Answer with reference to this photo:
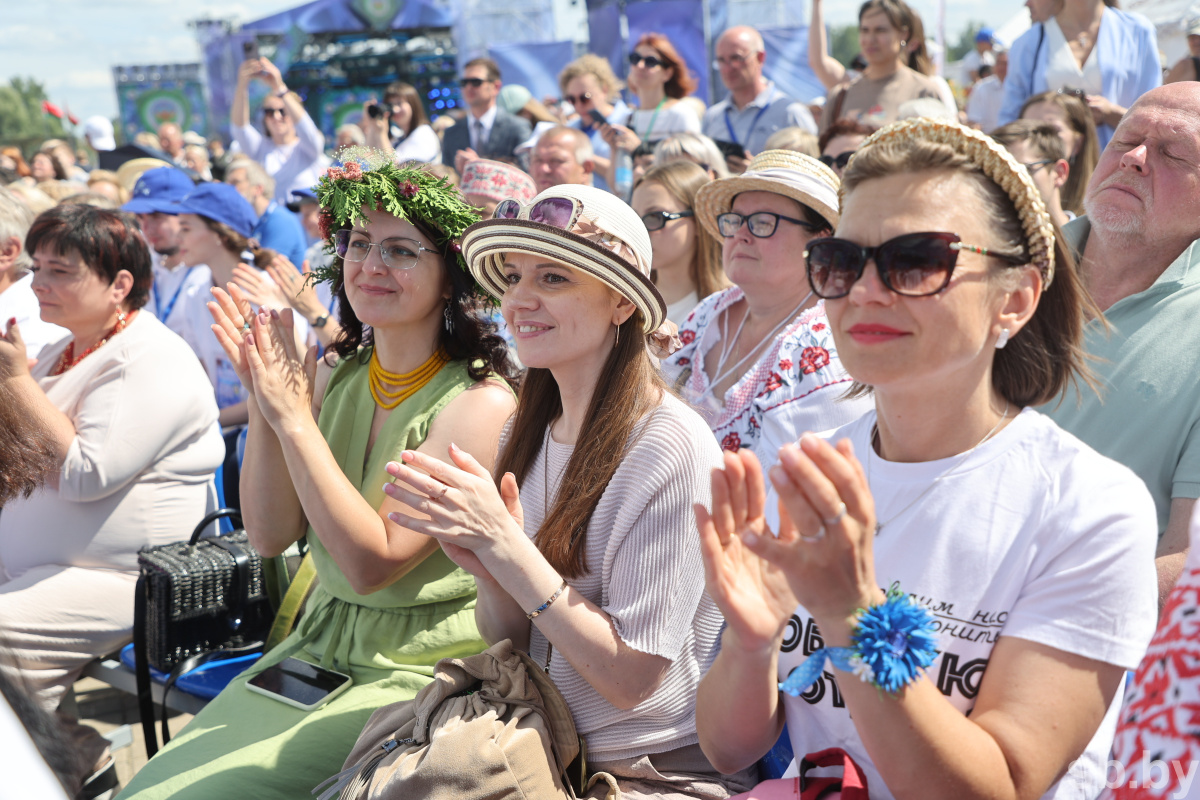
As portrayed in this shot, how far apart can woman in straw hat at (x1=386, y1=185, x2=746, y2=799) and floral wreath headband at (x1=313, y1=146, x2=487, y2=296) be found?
14.9 inches

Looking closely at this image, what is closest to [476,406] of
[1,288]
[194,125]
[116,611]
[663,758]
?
[663,758]

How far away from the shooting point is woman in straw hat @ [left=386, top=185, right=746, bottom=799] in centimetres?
196

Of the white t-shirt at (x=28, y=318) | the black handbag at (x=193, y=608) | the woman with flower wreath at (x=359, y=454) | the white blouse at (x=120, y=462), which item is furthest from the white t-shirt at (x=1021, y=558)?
the white t-shirt at (x=28, y=318)

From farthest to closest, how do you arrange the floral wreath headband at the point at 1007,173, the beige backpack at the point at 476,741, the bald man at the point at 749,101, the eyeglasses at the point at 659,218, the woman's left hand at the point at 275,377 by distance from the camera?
the bald man at the point at 749,101 → the eyeglasses at the point at 659,218 → the woman's left hand at the point at 275,377 → the beige backpack at the point at 476,741 → the floral wreath headband at the point at 1007,173

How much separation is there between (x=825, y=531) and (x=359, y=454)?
1936 millimetres

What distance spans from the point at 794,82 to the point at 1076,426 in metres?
11.4

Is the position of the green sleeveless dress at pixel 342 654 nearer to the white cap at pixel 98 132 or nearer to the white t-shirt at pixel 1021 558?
the white t-shirt at pixel 1021 558

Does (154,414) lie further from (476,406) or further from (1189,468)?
(1189,468)

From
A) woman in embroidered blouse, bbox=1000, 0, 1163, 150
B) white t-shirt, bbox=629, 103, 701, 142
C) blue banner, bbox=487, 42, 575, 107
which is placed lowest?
white t-shirt, bbox=629, 103, 701, 142

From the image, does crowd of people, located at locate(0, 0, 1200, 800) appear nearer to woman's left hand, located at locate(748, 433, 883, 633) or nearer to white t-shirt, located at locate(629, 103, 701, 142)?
woman's left hand, located at locate(748, 433, 883, 633)

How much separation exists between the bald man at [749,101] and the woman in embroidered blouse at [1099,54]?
1.54 m

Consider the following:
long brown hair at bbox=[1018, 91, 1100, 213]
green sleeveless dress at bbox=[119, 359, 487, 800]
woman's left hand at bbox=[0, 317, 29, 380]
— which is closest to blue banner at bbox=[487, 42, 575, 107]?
long brown hair at bbox=[1018, 91, 1100, 213]

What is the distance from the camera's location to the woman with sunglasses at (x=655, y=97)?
6.88 m

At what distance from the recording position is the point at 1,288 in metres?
4.50
